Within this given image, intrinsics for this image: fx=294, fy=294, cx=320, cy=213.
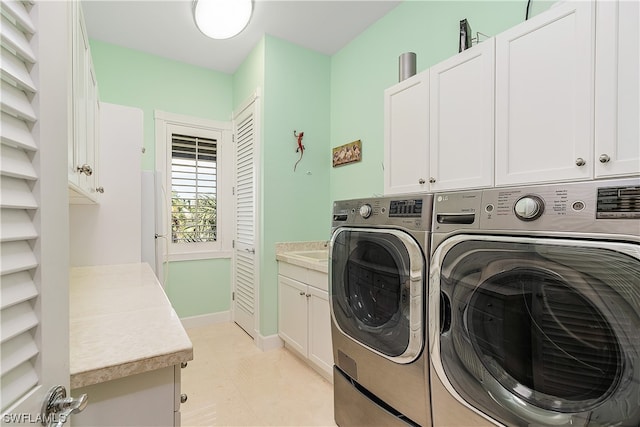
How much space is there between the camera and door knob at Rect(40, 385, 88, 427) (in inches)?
20.1

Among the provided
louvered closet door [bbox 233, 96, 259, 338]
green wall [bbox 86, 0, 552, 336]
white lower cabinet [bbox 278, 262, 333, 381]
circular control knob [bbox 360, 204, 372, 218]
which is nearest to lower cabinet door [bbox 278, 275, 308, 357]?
white lower cabinet [bbox 278, 262, 333, 381]

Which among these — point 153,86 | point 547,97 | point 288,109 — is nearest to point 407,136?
point 547,97

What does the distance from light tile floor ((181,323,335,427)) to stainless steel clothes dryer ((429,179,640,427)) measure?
40.7 inches

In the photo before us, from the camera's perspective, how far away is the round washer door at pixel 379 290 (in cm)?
119

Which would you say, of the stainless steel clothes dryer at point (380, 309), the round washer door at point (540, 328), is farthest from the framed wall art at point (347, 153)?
the round washer door at point (540, 328)

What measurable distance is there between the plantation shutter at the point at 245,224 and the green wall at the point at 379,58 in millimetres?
837

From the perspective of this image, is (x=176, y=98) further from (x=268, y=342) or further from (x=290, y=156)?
(x=268, y=342)

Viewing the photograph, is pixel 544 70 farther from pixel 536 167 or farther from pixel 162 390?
pixel 162 390

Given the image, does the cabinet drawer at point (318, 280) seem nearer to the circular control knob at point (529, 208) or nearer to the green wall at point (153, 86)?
the circular control knob at point (529, 208)

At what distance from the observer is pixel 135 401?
770mm

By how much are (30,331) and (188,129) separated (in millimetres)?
3079

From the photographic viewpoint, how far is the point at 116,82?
285cm

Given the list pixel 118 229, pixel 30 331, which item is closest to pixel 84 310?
pixel 30 331

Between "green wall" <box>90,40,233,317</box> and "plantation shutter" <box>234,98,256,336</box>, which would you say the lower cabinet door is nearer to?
"plantation shutter" <box>234,98,256,336</box>
